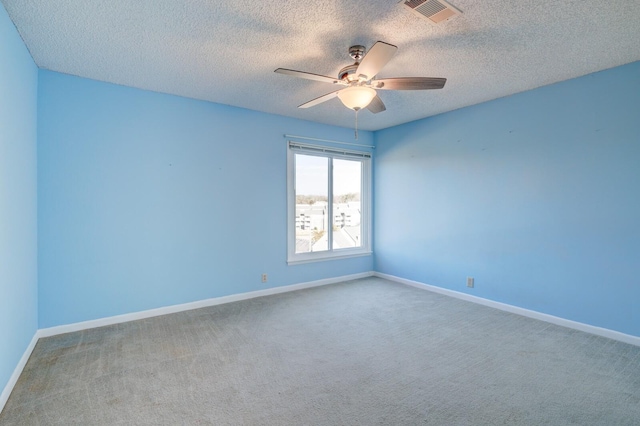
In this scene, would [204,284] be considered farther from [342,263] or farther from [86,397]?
[342,263]

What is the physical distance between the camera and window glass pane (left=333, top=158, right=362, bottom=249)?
511 centimetres

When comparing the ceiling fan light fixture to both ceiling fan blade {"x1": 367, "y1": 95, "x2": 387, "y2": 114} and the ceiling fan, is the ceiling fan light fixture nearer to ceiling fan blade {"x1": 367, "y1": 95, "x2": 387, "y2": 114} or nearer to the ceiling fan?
the ceiling fan

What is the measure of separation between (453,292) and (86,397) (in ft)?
13.2

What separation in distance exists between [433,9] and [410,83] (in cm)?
54

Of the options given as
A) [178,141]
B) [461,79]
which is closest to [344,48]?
[461,79]

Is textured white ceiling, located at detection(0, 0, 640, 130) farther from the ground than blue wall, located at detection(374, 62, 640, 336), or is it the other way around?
textured white ceiling, located at detection(0, 0, 640, 130)

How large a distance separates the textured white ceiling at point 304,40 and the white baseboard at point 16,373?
2463mm

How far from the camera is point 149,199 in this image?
3.47m

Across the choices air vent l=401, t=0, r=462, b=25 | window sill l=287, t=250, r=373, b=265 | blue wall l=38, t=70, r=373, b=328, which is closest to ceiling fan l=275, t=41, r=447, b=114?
air vent l=401, t=0, r=462, b=25

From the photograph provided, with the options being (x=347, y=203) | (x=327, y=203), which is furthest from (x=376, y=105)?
(x=347, y=203)

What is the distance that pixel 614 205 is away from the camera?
2.93 meters

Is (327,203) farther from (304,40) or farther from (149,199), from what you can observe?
(304,40)

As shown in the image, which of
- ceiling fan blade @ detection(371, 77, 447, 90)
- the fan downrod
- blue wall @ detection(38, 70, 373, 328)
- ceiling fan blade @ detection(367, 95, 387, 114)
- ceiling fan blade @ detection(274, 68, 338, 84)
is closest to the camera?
ceiling fan blade @ detection(274, 68, 338, 84)

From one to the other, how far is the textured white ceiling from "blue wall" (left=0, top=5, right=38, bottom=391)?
25 centimetres
